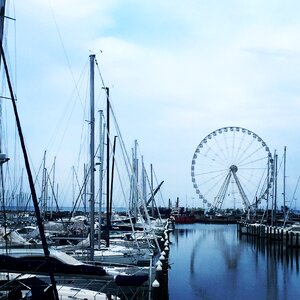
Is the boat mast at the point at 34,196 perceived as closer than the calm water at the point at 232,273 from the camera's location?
Yes

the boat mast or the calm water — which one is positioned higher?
the boat mast

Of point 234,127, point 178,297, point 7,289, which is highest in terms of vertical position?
point 234,127

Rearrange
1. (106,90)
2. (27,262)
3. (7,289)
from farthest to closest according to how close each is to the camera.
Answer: (106,90)
(7,289)
(27,262)

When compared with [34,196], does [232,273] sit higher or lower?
lower

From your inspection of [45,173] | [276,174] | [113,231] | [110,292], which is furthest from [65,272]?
[276,174]

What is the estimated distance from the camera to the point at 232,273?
122ft

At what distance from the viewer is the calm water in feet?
94.4

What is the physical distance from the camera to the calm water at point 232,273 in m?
28.8

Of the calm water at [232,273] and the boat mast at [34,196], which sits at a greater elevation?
the boat mast at [34,196]

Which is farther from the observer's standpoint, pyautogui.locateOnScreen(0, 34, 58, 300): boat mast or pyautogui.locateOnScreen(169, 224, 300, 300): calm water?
pyautogui.locateOnScreen(169, 224, 300, 300): calm water

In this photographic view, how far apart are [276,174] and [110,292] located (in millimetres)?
58794

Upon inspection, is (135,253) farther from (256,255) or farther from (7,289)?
(256,255)

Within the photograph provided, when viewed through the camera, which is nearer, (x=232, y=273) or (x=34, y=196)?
(x=34, y=196)

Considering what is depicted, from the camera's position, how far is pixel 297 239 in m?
52.1
